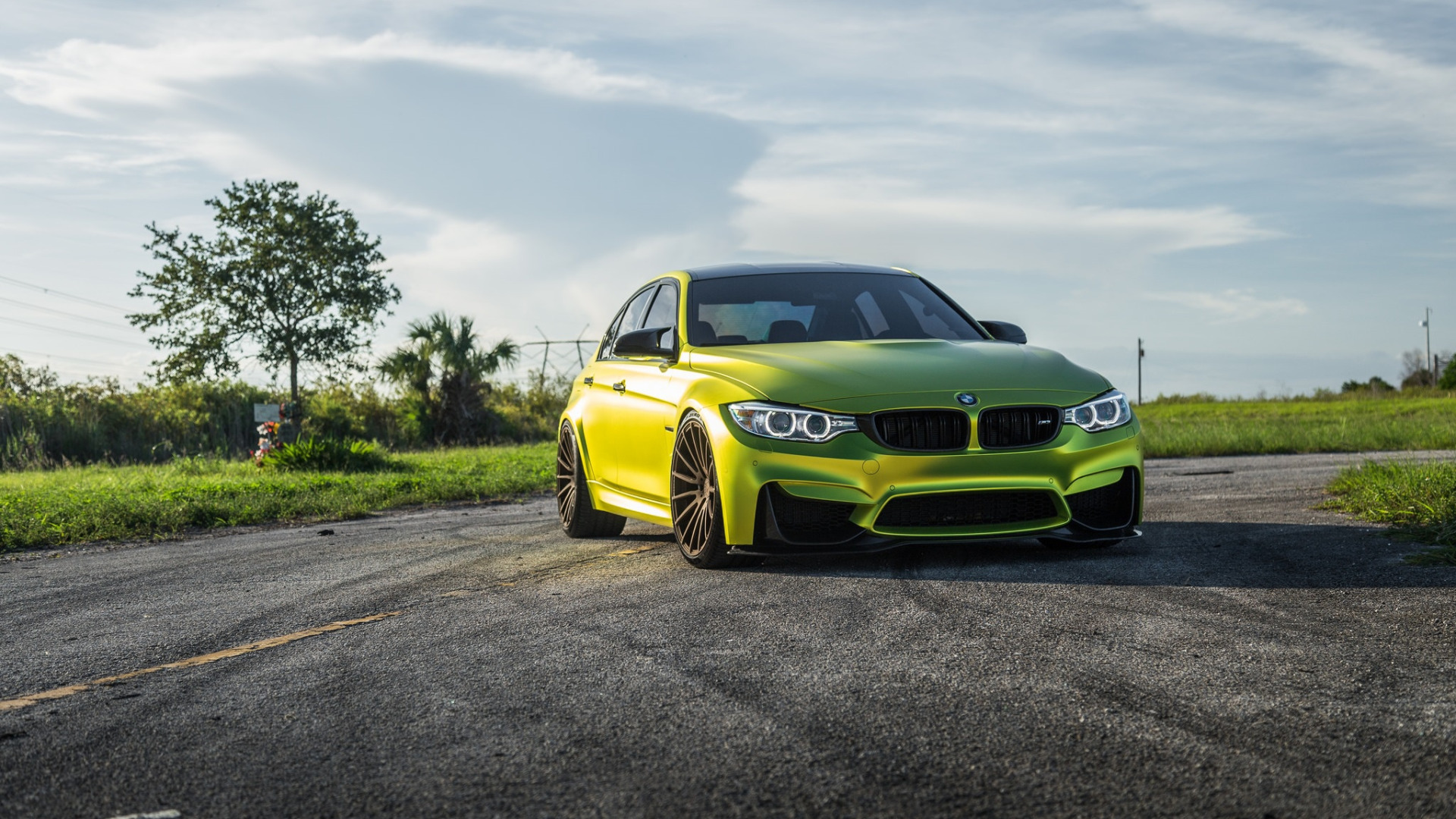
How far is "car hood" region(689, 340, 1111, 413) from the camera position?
230 inches

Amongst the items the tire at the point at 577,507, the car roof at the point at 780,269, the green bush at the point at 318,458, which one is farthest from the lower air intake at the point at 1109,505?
the green bush at the point at 318,458

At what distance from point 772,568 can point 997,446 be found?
124 centimetres

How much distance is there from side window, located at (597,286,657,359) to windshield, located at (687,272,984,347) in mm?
1005

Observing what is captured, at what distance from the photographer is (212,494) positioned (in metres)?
12.4

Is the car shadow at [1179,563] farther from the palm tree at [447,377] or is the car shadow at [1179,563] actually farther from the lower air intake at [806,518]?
the palm tree at [447,377]

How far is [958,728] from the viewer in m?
3.20

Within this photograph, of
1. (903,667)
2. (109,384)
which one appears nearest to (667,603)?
(903,667)

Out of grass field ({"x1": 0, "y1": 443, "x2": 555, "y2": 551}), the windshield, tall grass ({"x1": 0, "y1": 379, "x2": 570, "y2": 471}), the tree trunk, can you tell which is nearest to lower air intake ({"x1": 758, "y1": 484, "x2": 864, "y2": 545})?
the windshield

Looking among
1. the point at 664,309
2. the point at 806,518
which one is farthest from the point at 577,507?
Result: the point at 806,518

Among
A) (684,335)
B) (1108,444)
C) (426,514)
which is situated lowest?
(426,514)

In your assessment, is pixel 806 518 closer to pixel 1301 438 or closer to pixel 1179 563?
pixel 1179 563

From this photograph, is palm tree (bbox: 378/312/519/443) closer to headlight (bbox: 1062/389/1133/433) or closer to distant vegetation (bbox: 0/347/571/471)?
distant vegetation (bbox: 0/347/571/471)

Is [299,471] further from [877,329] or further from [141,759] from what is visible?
[141,759]

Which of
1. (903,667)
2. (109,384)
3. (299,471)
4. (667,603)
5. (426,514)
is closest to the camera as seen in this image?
(903,667)
